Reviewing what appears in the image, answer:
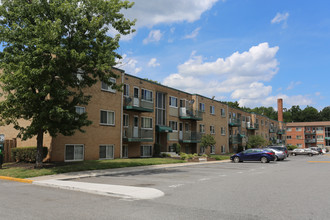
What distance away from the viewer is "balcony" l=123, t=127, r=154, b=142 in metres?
26.5

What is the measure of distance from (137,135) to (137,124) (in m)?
1.56

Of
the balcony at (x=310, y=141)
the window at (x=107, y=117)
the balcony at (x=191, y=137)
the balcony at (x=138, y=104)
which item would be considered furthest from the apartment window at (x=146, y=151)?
the balcony at (x=310, y=141)

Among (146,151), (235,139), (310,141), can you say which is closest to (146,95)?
(146,151)

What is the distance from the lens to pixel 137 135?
90.2 ft

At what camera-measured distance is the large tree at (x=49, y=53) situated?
15141 millimetres

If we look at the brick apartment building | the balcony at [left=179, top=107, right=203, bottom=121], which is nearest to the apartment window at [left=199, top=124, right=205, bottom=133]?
the brick apartment building

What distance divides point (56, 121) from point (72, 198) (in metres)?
8.06

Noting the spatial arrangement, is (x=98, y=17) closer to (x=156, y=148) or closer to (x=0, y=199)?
(x=0, y=199)

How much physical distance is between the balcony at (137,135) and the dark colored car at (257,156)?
909cm

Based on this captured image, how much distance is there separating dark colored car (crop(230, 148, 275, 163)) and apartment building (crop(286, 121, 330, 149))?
82082 mm

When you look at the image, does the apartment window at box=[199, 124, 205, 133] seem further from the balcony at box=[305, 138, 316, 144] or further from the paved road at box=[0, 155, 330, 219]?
the balcony at box=[305, 138, 316, 144]

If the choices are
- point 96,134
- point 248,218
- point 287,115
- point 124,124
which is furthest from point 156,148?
point 287,115

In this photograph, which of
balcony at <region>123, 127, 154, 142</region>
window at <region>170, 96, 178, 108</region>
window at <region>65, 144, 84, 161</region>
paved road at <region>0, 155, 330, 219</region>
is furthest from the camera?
window at <region>170, 96, 178, 108</region>

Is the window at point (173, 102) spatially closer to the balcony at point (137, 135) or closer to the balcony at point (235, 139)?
the balcony at point (137, 135)
